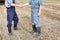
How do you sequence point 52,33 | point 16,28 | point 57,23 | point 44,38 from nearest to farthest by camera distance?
point 44,38 → point 52,33 → point 16,28 → point 57,23

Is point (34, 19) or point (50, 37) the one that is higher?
point (34, 19)

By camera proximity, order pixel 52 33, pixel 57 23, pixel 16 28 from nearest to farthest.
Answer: pixel 52 33
pixel 16 28
pixel 57 23

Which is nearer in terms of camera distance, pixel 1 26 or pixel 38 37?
pixel 38 37

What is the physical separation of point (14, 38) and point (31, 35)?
0.61m

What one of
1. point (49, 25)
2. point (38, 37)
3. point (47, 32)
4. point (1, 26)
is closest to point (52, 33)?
point (47, 32)

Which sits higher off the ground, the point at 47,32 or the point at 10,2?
the point at 10,2

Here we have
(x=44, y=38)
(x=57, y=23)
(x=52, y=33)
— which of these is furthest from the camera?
(x=57, y=23)

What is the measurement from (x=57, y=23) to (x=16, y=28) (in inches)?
75.5

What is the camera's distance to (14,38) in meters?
7.88

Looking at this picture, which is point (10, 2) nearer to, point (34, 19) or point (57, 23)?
point (34, 19)

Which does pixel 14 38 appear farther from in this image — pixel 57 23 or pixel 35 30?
pixel 57 23

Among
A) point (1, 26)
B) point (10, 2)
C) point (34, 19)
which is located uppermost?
point (10, 2)

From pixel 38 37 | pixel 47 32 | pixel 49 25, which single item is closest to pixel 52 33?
pixel 47 32

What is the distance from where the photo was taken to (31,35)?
26.5 ft
